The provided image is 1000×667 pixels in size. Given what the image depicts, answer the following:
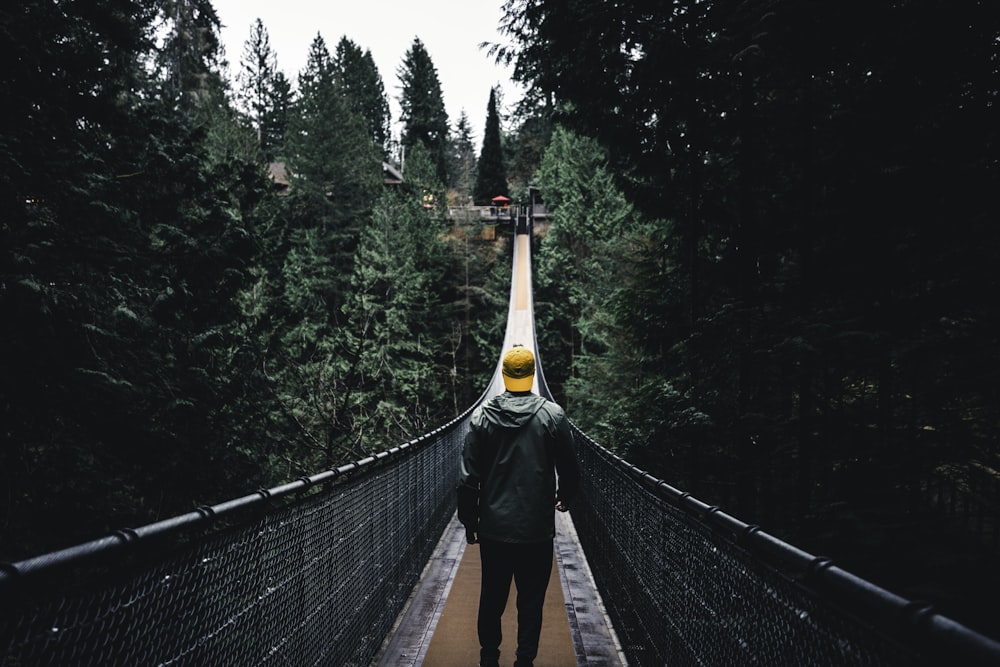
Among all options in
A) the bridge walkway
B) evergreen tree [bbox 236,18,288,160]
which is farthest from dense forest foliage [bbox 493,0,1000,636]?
evergreen tree [bbox 236,18,288,160]

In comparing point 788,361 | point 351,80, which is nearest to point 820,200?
point 788,361

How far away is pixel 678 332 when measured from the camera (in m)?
6.67

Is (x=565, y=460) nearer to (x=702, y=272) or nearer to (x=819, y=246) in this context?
(x=819, y=246)

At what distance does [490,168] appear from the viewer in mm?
52656

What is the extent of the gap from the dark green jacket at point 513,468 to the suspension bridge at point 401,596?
0.48 meters

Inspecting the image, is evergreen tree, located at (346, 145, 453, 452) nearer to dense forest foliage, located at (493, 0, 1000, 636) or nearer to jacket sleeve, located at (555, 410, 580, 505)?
dense forest foliage, located at (493, 0, 1000, 636)

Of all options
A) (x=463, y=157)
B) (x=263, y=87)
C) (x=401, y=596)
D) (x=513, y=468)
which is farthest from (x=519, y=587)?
(x=463, y=157)

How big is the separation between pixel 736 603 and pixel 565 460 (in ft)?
3.60

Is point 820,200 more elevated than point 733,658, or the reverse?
point 820,200

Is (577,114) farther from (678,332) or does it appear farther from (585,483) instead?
(585,483)

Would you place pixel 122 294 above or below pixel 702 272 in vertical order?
below

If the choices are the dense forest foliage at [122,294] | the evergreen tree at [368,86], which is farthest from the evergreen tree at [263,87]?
the dense forest foliage at [122,294]

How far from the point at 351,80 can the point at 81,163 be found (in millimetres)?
48615

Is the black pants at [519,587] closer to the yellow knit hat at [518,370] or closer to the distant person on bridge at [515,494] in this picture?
the distant person on bridge at [515,494]
